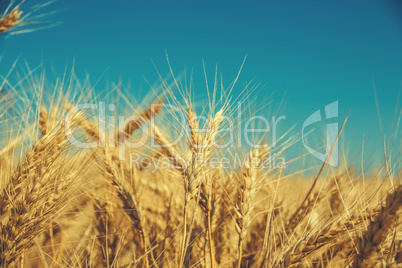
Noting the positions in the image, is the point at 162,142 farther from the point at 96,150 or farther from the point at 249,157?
the point at 249,157

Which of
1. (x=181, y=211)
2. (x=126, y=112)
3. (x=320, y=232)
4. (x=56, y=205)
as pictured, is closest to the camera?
(x=320, y=232)

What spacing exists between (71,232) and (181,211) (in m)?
0.89

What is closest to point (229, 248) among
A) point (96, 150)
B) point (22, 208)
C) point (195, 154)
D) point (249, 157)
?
point (249, 157)

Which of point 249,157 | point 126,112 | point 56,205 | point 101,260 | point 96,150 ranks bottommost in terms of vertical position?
point 101,260

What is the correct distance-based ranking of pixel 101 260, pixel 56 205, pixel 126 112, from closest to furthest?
pixel 56 205 → pixel 101 260 → pixel 126 112

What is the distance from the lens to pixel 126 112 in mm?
1939

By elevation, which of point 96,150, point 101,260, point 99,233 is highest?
point 96,150

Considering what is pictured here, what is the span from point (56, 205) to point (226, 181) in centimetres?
94

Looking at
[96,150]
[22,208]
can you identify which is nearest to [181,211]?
[96,150]

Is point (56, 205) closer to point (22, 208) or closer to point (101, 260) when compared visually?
point (22, 208)

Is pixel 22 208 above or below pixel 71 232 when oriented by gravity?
above

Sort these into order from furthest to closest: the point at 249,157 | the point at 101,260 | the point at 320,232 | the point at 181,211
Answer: the point at 181,211 < the point at 101,260 < the point at 249,157 < the point at 320,232

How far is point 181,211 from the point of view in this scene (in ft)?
5.74

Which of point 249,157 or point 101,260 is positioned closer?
point 249,157
